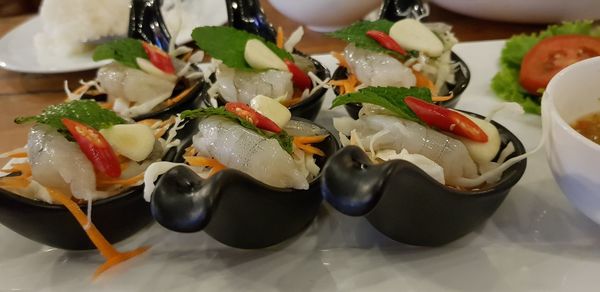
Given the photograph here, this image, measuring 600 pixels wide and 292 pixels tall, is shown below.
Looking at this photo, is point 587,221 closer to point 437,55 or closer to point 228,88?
point 437,55

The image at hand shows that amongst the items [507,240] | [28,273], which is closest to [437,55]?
[507,240]

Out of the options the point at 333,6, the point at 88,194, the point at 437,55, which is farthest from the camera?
the point at 333,6

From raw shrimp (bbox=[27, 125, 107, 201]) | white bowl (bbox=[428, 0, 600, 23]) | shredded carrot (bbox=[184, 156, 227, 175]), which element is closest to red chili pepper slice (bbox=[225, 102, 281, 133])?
shredded carrot (bbox=[184, 156, 227, 175])

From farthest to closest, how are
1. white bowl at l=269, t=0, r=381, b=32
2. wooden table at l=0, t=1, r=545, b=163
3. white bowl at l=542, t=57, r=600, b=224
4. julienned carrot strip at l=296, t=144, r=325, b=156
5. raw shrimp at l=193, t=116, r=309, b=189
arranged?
white bowl at l=269, t=0, r=381, b=32 → wooden table at l=0, t=1, r=545, b=163 → julienned carrot strip at l=296, t=144, r=325, b=156 → raw shrimp at l=193, t=116, r=309, b=189 → white bowl at l=542, t=57, r=600, b=224

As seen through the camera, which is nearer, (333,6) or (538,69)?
(538,69)

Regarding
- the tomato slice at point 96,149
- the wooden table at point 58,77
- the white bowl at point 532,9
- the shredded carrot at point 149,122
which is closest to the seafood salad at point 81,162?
the tomato slice at point 96,149

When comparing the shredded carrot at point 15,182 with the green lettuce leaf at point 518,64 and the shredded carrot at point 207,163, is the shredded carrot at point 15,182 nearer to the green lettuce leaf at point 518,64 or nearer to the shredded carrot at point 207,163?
the shredded carrot at point 207,163

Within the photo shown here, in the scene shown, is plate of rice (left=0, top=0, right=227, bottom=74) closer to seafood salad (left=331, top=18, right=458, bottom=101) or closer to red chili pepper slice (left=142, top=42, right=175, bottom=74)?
red chili pepper slice (left=142, top=42, right=175, bottom=74)
